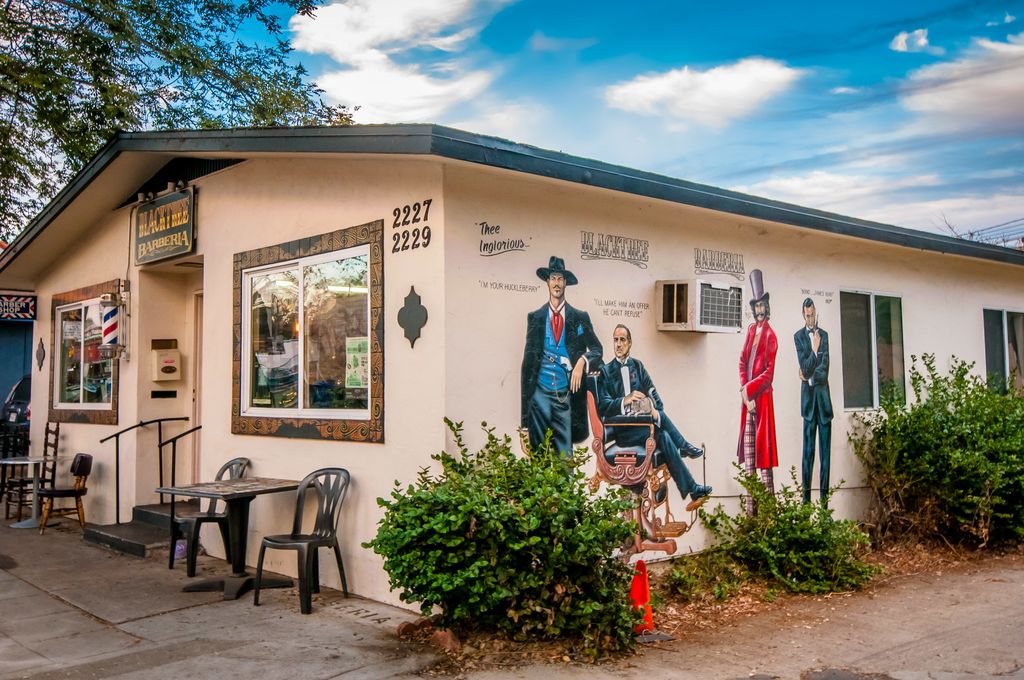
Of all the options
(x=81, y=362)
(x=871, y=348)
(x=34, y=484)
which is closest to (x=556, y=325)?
(x=871, y=348)

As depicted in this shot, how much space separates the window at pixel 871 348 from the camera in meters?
9.38

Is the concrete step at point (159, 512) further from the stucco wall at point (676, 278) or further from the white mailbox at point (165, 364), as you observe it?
the stucco wall at point (676, 278)

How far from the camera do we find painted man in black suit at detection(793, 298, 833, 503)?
8.79m

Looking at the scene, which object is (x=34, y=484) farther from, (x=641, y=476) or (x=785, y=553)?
(x=785, y=553)

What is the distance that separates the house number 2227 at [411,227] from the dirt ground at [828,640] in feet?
8.96

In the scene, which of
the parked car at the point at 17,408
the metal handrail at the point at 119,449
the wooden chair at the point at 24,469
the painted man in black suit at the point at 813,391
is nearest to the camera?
the painted man in black suit at the point at 813,391

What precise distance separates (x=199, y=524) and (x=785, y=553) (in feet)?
15.8

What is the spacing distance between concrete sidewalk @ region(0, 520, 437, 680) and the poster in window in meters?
1.63

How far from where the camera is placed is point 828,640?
19.1 ft

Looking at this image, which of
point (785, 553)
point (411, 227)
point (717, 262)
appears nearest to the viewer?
point (411, 227)

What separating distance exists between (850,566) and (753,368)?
1.97 meters

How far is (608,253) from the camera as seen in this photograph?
723cm

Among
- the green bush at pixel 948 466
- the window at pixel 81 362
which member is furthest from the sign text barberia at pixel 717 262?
the window at pixel 81 362

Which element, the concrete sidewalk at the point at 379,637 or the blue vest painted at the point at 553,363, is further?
the blue vest painted at the point at 553,363
